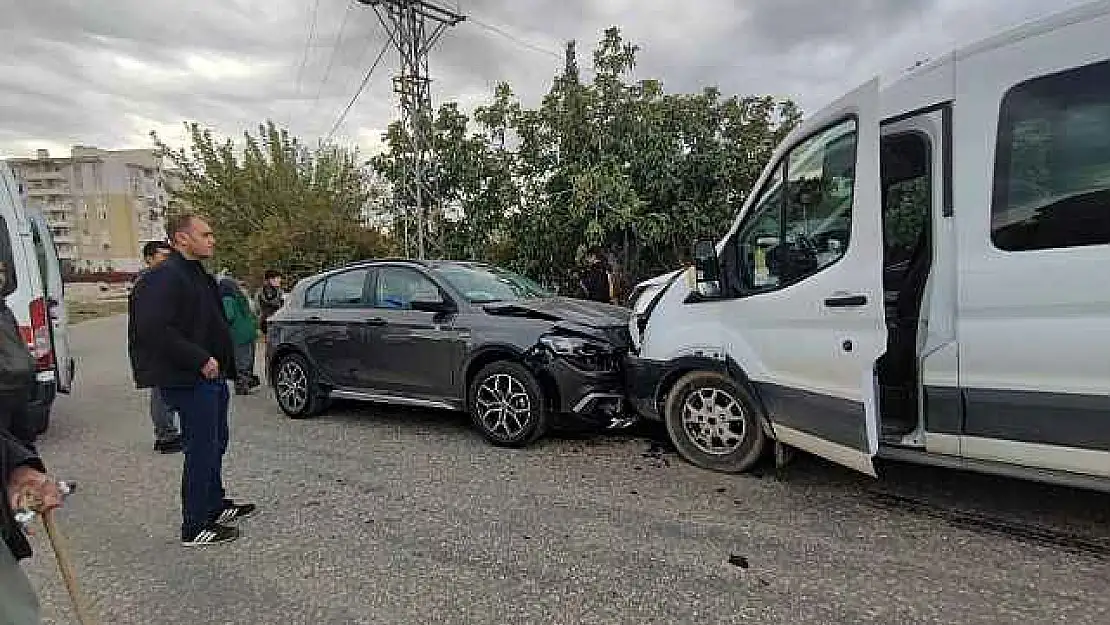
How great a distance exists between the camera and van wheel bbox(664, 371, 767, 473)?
470 cm

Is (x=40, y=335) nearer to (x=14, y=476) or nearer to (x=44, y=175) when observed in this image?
(x=14, y=476)

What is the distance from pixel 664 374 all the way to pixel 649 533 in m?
1.45

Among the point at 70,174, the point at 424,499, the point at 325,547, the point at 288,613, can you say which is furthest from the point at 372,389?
the point at 70,174

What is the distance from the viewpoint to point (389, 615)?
3086 millimetres

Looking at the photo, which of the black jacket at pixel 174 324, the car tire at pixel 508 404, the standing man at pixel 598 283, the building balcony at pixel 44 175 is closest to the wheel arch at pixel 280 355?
the car tire at pixel 508 404

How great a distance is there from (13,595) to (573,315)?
4363 mm

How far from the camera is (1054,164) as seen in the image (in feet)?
11.3

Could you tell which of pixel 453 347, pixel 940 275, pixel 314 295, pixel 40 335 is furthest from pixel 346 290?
pixel 940 275

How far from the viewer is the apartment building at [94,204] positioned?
88.1 meters

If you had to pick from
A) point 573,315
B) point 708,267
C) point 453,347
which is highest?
point 708,267

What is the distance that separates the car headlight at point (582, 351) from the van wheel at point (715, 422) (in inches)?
27.4

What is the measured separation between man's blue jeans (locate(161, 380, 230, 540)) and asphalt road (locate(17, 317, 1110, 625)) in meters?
0.20

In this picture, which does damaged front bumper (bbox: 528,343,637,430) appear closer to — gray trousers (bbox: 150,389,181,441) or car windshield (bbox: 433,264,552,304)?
car windshield (bbox: 433,264,552,304)

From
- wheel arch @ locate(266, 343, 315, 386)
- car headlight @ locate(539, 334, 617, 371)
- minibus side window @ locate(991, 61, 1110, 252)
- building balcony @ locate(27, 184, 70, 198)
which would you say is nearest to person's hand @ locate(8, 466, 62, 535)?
car headlight @ locate(539, 334, 617, 371)
